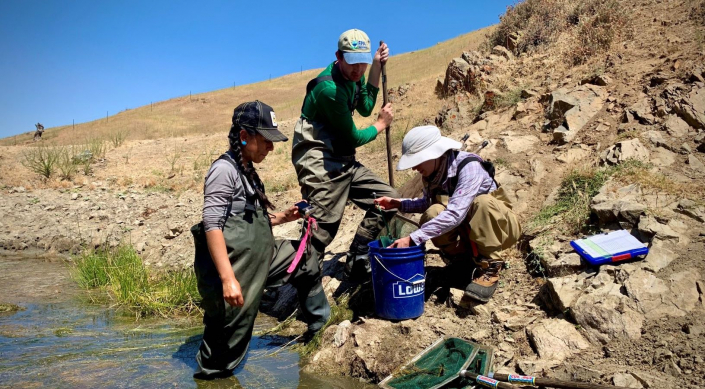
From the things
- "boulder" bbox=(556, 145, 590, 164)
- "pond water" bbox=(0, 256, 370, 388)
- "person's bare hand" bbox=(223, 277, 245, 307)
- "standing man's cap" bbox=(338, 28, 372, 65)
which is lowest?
"pond water" bbox=(0, 256, 370, 388)

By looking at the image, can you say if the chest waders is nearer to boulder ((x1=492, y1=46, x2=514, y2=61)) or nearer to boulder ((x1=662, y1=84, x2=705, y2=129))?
boulder ((x1=662, y1=84, x2=705, y2=129))

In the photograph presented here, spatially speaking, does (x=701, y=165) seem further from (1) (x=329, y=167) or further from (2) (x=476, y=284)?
(1) (x=329, y=167)

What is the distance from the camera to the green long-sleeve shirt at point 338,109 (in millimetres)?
4242

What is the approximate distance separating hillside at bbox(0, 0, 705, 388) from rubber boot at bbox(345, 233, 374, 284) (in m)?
0.17

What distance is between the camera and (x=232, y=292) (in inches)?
124

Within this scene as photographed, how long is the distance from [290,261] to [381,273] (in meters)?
0.66

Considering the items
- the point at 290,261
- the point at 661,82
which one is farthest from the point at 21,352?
the point at 661,82

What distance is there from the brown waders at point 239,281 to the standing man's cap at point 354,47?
4.63 feet

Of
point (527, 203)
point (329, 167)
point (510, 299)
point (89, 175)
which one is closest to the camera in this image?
point (510, 299)

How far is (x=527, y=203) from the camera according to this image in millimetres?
5379

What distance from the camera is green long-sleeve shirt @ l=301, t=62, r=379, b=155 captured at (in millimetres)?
4242

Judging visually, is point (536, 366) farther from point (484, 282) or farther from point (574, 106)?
point (574, 106)

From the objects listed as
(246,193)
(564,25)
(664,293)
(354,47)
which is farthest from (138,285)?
(564,25)

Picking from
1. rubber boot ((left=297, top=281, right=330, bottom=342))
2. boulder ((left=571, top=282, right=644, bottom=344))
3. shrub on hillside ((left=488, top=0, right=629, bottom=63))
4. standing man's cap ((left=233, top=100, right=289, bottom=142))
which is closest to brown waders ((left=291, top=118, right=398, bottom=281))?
rubber boot ((left=297, top=281, right=330, bottom=342))
